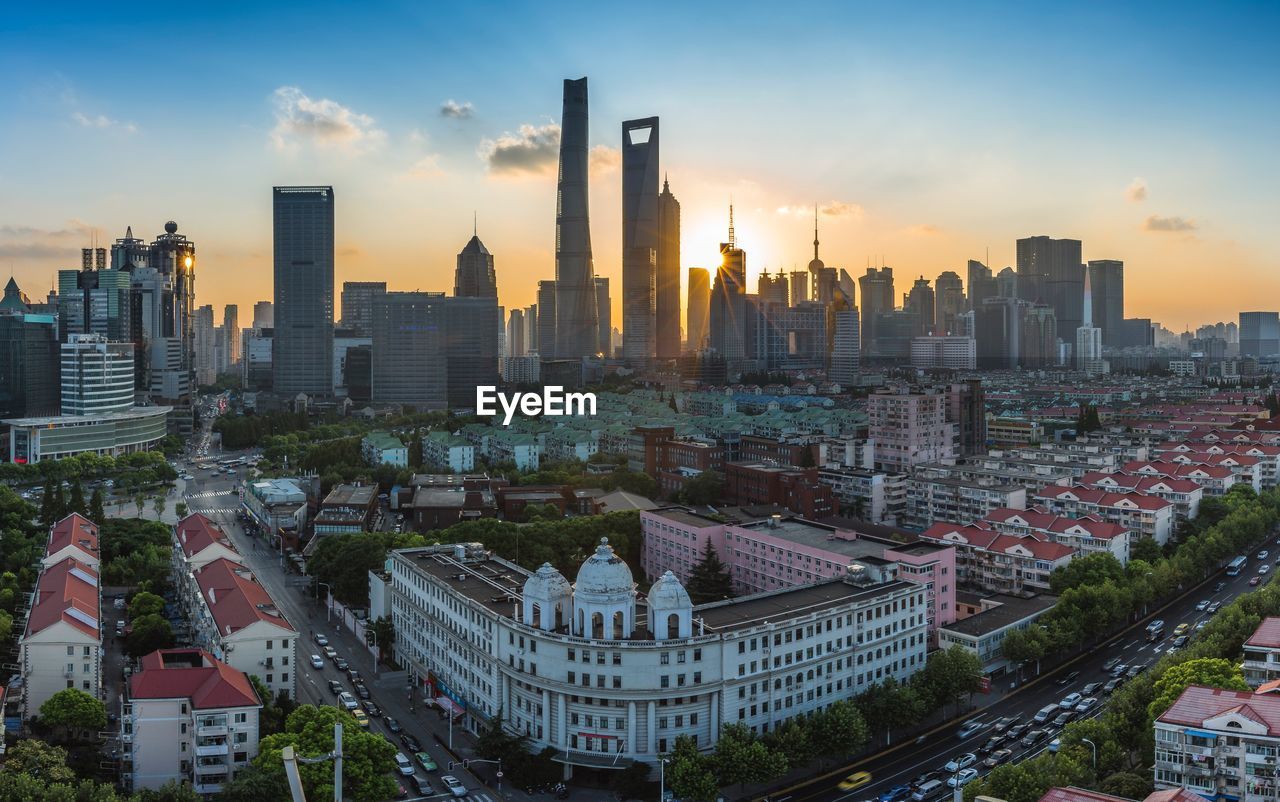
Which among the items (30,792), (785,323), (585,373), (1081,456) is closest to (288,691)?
(30,792)

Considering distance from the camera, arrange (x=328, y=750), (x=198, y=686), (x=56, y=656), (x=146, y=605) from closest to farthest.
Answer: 1. (x=328, y=750)
2. (x=198, y=686)
3. (x=56, y=656)
4. (x=146, y=605)

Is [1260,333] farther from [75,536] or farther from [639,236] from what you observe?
[75,536]

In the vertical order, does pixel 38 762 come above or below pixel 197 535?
below

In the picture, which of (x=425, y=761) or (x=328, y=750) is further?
(x=425, y=761)

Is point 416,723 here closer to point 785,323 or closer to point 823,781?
point 823,781

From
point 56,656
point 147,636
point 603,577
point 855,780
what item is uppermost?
point 603,577

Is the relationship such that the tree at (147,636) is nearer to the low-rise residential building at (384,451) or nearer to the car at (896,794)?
the car at (896,794)

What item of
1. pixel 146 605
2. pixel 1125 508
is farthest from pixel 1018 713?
pixel 146 605

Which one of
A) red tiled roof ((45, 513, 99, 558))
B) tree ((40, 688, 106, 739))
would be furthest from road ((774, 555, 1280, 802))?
red tiled roof ((45, 513, 99, 558))
